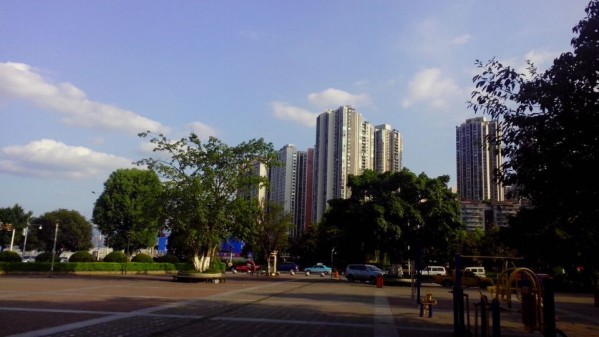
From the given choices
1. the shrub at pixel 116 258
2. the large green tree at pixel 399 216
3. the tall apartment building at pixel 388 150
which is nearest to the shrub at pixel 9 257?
the shrub at pixel 116 258

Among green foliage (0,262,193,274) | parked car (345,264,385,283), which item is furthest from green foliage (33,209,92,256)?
parked car (345,264,385,283)

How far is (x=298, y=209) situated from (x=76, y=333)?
71.6 meters

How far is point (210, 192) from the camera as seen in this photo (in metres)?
35.4

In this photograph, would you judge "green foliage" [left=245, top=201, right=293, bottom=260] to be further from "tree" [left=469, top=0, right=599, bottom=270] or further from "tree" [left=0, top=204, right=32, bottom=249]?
"tree" [left=469, top=0, right=599, bottom=270]

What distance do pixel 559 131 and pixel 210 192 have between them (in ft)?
94.6

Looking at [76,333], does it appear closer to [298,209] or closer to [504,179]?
[504,179]

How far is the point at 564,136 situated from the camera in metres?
8.83

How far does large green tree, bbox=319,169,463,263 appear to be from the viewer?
3784 cm

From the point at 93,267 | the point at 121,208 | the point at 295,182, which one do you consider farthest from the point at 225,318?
the point at 295,182

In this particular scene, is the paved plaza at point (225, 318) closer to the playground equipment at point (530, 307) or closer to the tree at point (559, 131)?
the playground equipment at point (530, 307)

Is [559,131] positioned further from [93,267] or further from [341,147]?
[341,147]

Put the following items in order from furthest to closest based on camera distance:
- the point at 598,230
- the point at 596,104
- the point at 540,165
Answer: the point at 598,230 < the point at 540,165 < the point at 596,104

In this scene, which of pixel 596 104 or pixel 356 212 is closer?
pixel 596 104

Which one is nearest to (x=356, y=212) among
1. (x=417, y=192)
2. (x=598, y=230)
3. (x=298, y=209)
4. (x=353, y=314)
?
(x=417, y=192)
